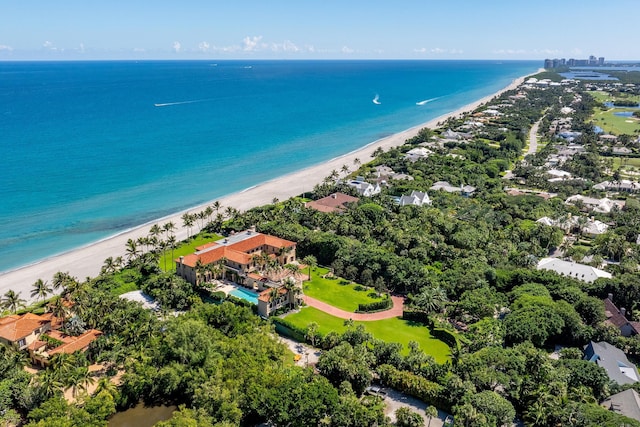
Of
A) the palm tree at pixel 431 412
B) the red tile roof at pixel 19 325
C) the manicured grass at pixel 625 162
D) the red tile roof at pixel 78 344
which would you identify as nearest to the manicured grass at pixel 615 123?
the manicured grass at pixel 625 162

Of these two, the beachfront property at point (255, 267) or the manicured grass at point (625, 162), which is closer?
the beachfront property at point (255, 267)

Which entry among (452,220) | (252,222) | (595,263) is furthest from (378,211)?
(595,263)

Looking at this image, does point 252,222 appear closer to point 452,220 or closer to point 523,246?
point 452,220

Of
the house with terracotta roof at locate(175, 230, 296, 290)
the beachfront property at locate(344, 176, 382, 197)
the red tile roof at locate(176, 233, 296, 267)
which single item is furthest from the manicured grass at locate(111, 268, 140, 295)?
the beachfront property at locate(344, 176, 382, 197)

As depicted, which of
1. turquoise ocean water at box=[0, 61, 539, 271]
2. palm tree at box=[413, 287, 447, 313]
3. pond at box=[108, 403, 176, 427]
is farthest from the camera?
turquoise ocean water at box=[0, 61, 539, 271]

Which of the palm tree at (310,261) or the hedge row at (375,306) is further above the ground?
the palm tree at (310,261)

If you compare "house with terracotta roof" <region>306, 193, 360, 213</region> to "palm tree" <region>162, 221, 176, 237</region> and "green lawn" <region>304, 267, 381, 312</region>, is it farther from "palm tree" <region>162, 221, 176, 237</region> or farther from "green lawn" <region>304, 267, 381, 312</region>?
"palm tree" <region>162, 221, 176, 237</region>

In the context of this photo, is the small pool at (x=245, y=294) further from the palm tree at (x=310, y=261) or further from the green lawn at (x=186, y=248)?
the green lawn at (x=186, y=248)
